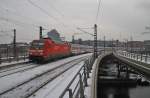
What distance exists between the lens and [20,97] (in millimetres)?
12000

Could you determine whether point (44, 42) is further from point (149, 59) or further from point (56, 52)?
point (149, 59)

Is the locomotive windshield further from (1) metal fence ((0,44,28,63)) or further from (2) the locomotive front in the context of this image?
(1) metal fence ((0,44,28,63))

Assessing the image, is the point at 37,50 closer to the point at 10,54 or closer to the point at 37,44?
the point at 37,44

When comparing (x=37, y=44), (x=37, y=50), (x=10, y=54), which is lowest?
(x=10, y=54)

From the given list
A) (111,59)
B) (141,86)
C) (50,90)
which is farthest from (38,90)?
(111,59)

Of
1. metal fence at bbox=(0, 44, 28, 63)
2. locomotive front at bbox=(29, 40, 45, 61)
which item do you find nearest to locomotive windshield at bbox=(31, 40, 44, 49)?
locomotive front at bbox=(29, 40, 45, 61)

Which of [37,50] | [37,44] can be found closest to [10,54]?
[37,44]

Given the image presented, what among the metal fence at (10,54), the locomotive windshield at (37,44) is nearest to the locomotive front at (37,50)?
the locomotive windshield at (37,44)

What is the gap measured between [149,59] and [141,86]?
502cm

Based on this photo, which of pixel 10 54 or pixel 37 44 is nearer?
pixel 37 44

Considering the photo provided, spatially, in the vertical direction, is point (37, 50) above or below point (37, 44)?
below

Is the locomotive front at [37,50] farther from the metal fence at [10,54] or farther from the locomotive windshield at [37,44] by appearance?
the metal fence at [10,54]

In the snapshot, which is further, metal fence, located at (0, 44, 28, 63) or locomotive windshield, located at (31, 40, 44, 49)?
locomotive windshield, located at (31, 40, 44, 49)

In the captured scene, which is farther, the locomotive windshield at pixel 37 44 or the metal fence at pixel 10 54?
the locomotive windshield at pixel 37 44
